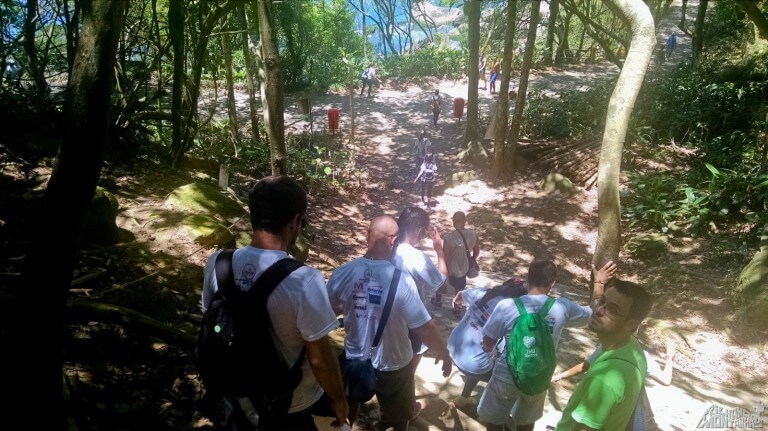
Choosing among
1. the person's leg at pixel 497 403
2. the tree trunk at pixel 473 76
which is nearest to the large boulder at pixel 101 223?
the person's leg at pixel 497 403

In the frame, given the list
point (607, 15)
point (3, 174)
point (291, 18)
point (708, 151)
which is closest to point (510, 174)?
point (708, 151)

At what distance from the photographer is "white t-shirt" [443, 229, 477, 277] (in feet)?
16.5

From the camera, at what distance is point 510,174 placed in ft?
39.9

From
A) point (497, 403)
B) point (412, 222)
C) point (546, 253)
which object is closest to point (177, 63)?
point (412, 222)

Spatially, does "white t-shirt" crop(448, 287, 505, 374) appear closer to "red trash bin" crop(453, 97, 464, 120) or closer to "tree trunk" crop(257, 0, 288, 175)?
"tree trunk" crop(257, 0, 288, 175)

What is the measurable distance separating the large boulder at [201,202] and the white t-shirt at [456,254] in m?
2.98

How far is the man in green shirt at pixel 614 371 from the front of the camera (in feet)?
6.70

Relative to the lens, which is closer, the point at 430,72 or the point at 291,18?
the point at 291,18

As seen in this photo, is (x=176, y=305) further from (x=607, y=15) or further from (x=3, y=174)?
(x=607, y=15)

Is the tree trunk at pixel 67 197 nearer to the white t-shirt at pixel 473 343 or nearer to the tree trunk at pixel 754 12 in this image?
the white t-shirt at pixel 473 343

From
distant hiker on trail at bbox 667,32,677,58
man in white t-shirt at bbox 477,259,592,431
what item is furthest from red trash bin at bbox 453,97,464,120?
man in white t-shirt at bbox 477,259,592,431

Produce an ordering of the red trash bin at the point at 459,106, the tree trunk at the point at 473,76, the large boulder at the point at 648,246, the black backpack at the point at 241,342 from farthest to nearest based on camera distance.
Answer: the red trash bin at the point at 459,106
the tree trunk at the point at 473,76
the large boulder at the point at 648,246
the black backpack at the point at 241,342

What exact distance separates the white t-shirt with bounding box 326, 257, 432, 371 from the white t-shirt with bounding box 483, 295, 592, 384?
0.50 meters

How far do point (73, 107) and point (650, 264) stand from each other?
28.5 feet
